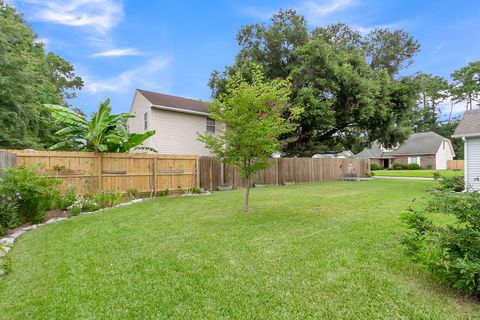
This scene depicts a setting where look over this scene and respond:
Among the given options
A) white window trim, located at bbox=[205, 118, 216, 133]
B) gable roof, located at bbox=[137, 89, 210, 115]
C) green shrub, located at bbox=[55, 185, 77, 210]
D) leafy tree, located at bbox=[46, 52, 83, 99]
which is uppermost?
leafy tree, located at bbox=[46, 52, 83, 99]

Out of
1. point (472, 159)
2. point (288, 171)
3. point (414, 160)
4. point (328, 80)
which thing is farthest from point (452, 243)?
point (414, 160)

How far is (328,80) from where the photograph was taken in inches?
616

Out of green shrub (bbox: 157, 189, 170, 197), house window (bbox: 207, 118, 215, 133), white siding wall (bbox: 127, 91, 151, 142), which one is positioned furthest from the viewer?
house window (bbox: 207, 118, 215, 133)

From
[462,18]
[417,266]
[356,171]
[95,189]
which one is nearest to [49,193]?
[95,189]

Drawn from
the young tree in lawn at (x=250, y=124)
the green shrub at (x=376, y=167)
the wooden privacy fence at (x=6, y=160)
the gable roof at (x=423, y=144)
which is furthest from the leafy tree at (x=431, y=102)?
the wooden privacy fence at (x=6, y=160)

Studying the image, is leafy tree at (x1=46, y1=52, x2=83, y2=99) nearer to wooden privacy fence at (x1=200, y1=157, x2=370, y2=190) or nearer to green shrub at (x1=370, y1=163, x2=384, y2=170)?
wooden privacy fence at (x1=200, y1=157, x2=370, y2=190)

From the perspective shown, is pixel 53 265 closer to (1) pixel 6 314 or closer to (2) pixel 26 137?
(1) pixel 6 314

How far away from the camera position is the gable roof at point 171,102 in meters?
15.8

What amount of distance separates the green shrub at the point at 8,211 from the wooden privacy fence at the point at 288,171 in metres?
7.02

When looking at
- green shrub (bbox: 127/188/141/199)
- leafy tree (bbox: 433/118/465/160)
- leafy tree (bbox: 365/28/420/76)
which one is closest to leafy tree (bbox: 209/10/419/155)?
leafy tree (bbox: 365/28/420/76)

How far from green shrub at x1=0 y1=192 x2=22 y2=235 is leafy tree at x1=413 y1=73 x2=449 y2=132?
131 ft

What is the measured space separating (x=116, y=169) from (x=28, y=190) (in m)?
3.71

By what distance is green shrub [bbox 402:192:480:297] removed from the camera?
2369mm

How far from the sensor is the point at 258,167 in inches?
265
